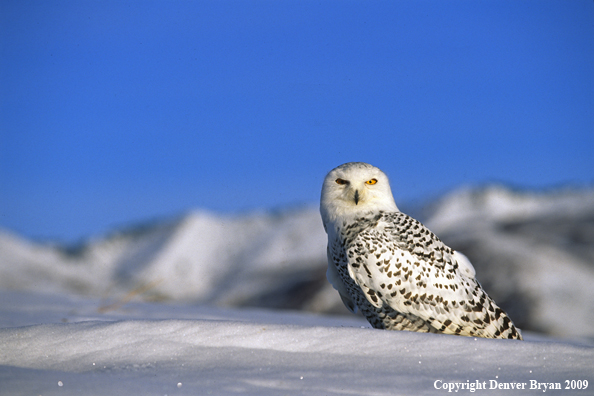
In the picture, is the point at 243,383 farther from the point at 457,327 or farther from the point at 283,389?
the point at 457,327

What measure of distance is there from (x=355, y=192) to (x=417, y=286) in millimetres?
835

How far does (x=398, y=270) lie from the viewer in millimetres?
3760

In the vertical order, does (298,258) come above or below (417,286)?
above

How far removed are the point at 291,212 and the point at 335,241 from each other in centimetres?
1078

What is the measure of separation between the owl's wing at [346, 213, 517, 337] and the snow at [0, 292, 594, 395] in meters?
1.07

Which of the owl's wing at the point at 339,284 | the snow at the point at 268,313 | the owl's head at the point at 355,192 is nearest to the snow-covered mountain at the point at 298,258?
the snow at the point at 268,313

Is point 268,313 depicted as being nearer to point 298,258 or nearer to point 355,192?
point 355,192

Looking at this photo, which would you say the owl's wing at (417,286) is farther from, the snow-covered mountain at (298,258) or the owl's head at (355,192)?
the snow-covered mountain at (298,258)

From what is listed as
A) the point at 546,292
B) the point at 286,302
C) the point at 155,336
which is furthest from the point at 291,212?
the point at 155,336

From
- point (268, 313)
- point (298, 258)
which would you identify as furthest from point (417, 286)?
point (298, 258)

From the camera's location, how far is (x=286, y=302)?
409 inches

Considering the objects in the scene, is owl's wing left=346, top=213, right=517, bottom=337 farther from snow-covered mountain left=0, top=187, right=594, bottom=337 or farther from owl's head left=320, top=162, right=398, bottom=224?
snow-covered mountain left=0, top=187, right=594, bottom=337

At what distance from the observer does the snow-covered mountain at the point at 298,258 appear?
9062 mm

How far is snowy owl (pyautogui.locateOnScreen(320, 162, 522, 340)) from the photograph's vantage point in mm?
3762
